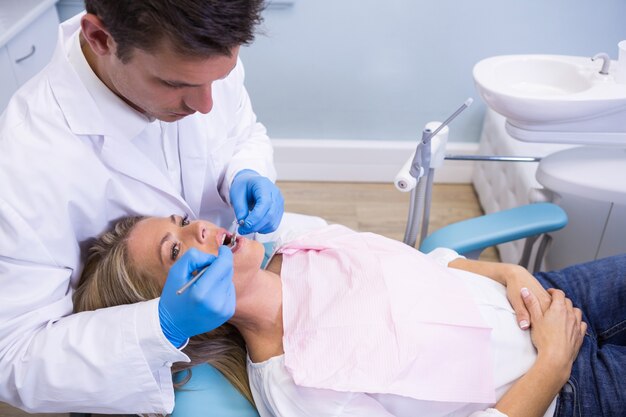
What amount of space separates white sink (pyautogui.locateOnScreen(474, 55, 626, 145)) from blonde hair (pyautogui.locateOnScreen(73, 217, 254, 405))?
0.89 meters

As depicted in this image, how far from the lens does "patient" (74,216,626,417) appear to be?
1.08 meters

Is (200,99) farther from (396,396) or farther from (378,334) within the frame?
(396,396)

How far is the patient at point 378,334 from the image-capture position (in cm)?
108

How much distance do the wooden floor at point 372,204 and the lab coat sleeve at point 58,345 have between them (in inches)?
61.4

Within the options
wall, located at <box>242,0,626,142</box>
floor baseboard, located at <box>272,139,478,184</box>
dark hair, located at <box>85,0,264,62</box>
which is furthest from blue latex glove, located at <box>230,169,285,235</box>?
floor baseboard, located at <box>272,139,478,184</box>

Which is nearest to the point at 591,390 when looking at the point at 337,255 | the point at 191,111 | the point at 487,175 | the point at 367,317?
the point at 367,317

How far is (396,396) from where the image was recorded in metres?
1.09

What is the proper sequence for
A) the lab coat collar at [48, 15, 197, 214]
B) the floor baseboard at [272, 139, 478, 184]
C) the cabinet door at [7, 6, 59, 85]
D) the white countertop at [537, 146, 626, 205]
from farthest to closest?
the floor baseboard at [272, 139, 478, 184], the cabinet door at [7, 6, 59, 85], the white countertop at [537, 146, 626, 205], the lab coat collar at [48, 15, 197, 214]

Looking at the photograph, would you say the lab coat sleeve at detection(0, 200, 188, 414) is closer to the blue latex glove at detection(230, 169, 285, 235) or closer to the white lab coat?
the white lab coat

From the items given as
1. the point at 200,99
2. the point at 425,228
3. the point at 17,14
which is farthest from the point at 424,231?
the point at 17,14

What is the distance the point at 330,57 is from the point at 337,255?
133cm

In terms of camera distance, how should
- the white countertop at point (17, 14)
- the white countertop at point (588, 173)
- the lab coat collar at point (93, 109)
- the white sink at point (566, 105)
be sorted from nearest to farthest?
1. the lab coat collar at point (93, 109)
2. the white sink at point (566, 105)
3. the white countertop at point (588, 173)
4. the white countertop at point (17, 14)

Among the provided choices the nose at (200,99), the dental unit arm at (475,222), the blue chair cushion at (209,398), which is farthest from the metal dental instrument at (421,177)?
the blue chair cushion at (209,398)

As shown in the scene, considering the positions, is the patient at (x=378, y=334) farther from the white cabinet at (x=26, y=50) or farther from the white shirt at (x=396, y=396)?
the white cabinet at (x=26, y=50)
